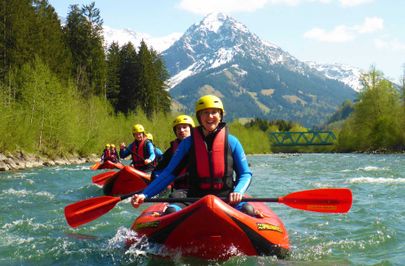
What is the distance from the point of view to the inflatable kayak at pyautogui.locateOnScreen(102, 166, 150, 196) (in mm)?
11531

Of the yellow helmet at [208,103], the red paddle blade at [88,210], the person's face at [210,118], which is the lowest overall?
the red paddle blade at [88,210]

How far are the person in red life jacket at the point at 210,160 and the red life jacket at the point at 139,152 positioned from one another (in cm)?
678

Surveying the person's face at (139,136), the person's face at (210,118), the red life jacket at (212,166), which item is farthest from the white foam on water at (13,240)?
the person's face at (139,136)

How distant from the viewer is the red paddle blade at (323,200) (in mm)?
5535

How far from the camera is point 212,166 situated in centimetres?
560

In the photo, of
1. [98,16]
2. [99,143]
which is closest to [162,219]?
[99,143]

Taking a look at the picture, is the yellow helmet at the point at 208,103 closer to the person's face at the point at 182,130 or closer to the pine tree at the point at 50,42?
the person's face at the point at 182,130

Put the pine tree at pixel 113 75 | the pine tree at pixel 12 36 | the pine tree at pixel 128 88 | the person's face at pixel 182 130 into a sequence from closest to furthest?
the person's face at pixel 182 130, the pine tree at pixel 12 36, the pine tree at pixel 113 75, the pine tree at pixel 128 88

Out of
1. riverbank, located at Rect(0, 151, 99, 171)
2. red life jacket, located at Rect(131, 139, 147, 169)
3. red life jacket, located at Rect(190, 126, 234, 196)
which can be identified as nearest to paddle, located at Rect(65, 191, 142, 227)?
red life jacket, located at Rect(190, 126, 234, 196)

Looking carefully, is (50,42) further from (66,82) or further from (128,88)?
(128,88)

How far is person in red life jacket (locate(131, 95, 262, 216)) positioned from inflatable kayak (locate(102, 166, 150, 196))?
230 inches

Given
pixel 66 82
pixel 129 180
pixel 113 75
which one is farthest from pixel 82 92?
pixel 129 180

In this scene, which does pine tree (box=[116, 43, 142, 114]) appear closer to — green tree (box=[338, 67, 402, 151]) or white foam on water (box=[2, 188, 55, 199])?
green tree (box=[338, 67, 402, 151])

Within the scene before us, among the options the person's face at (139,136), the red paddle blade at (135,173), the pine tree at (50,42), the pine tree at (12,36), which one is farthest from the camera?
the pine tree at (50,42)
